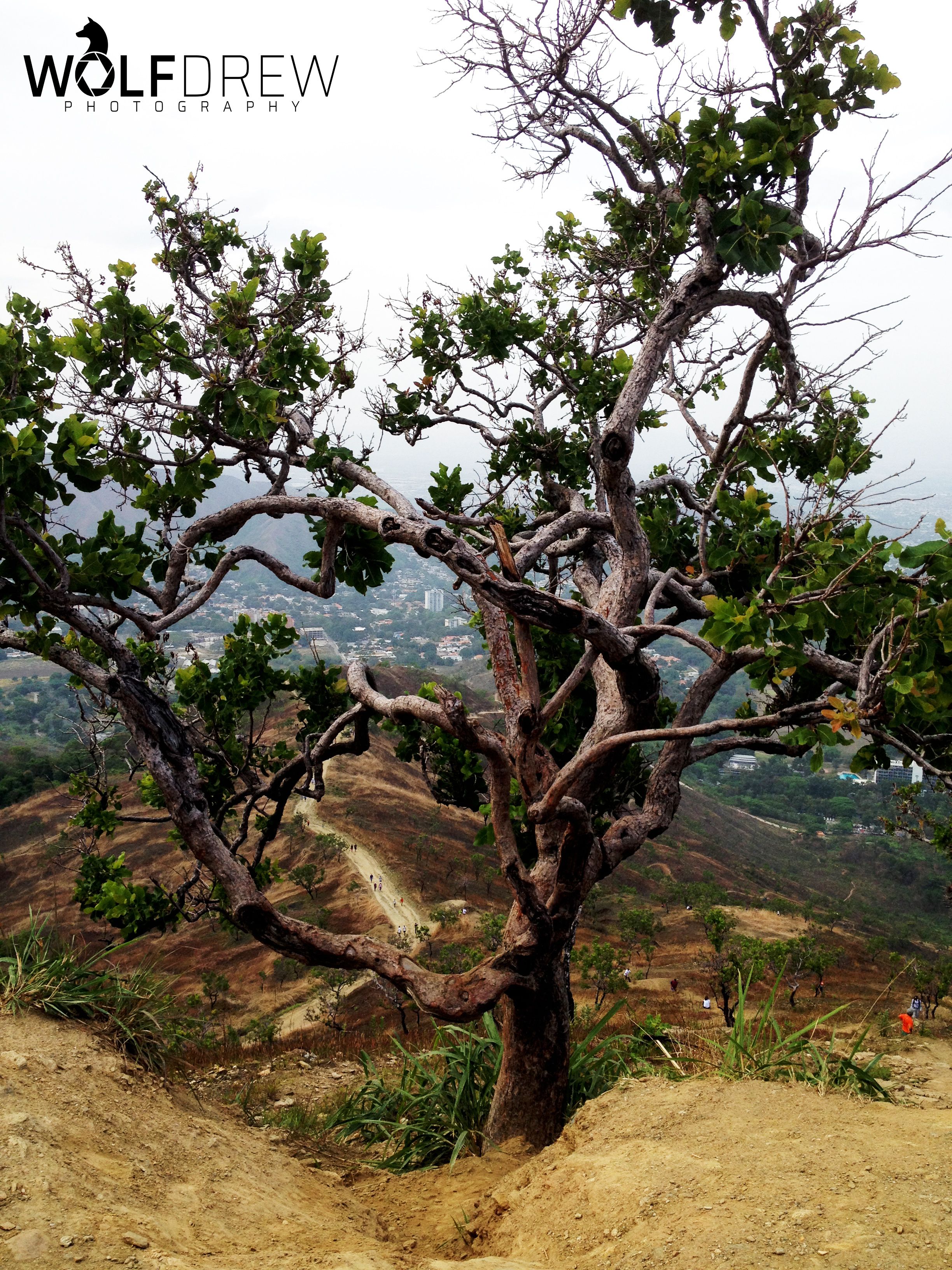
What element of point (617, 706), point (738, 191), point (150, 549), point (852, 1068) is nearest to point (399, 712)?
point (617, 706)

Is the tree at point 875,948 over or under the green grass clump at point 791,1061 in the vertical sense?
under

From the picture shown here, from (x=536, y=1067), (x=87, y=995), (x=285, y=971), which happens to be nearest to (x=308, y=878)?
(x=285, y=971)

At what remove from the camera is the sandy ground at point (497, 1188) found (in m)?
2.79

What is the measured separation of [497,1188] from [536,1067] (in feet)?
3.16

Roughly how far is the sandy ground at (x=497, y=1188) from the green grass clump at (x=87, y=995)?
0.43ft

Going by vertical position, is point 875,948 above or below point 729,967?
below

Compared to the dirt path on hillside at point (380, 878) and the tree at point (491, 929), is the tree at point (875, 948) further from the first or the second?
the dirt path on hillside at point (380, 878)

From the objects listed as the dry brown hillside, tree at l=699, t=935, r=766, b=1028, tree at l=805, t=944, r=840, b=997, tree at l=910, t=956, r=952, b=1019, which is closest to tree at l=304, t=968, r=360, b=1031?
the dry brown hillside

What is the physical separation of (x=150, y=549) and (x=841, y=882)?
172ft

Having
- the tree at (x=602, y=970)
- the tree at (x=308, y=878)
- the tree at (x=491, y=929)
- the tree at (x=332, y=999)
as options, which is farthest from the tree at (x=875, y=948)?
the tree at (x=308, y=878)

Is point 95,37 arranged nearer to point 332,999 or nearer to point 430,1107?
point 430,1107

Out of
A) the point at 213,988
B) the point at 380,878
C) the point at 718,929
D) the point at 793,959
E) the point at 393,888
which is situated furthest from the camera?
the point at 380,878

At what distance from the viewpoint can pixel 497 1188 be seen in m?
4.25

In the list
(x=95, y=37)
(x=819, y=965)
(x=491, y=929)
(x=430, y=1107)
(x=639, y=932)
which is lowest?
(x=639, y=932)
